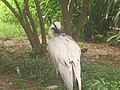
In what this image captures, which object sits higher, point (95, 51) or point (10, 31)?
point (10, 31)

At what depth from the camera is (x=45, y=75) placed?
5793 mm

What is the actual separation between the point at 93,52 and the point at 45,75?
215 cm

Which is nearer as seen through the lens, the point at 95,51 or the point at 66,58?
the point at 66,58

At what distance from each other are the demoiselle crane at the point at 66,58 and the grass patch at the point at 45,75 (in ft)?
1.91

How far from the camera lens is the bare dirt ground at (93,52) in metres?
6.79

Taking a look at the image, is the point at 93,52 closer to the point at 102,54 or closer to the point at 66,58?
the point at 102,54

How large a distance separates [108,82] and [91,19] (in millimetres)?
4084

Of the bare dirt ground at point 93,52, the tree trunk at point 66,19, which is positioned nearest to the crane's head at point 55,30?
the tree trunk at point 66,19

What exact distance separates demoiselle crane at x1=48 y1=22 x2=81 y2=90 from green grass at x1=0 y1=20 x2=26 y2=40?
483 cm

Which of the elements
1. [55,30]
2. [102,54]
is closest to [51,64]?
[55,30]

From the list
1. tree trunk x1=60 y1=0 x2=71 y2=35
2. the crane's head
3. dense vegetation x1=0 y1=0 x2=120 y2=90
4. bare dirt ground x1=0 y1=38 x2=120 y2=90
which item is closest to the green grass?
dense vegetation x1=0 y1=0 x2=120 y2=90

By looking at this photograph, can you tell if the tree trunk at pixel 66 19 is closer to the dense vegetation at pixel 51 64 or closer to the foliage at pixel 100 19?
the dense vegetation at pixel 51 64

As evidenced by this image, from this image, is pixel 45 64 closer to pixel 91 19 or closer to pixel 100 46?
pixel 100 46

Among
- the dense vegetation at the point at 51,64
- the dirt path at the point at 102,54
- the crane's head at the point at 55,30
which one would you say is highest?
the crane's head at the point at 55,30
